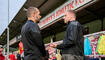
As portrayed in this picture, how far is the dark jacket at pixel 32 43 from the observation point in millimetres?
A: 2279

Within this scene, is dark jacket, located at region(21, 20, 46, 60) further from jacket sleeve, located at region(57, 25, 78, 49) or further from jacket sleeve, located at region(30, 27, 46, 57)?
jacket sleeve, located at region(57, 25, 78, 49)

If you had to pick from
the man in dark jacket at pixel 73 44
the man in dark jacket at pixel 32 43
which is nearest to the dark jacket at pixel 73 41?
the man in dark jacket at pixel 73 44

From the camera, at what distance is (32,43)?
2.32 meters

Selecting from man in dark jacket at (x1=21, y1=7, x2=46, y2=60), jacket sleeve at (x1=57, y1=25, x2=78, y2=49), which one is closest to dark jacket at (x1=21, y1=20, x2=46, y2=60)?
man in dark jacket at (x1=21, y1=7, x2=46, y2=60)

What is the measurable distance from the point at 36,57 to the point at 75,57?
0.67 meters

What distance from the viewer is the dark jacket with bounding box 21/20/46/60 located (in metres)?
2.28

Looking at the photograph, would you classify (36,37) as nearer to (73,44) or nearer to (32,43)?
(32,43)

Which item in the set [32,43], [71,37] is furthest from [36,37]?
[71,37]

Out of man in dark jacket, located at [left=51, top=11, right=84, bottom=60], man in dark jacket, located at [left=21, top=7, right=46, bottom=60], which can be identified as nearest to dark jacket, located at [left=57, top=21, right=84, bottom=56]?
man in dark jacket, located at [left=51, top=11, right=84, bottom=60]

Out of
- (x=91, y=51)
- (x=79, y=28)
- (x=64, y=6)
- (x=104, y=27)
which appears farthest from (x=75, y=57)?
(x=104, y=27)

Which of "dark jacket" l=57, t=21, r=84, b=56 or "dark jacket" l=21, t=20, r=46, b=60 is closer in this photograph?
"dark jacket" l=21, t=20, r=46, b=60

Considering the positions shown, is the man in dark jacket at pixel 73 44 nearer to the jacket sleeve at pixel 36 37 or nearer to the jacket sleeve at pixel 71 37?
the jacket sleeve at pixel 71 37

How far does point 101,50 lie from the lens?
13.9ft

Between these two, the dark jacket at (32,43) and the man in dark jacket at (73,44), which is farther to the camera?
the man in dark jacket at (73,44)
